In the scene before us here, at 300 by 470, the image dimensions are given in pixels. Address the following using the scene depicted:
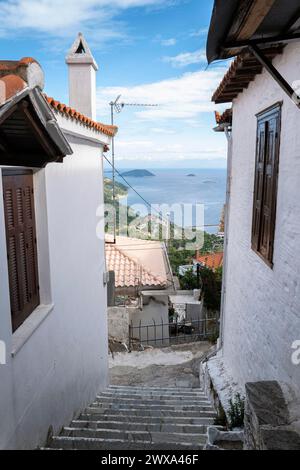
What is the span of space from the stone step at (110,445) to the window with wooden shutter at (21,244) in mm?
1439

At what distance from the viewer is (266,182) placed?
4902 millimetres

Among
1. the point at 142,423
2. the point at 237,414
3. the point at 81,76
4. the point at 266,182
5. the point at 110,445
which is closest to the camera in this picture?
the point at 110,445

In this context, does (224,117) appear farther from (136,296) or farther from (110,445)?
(136,296)

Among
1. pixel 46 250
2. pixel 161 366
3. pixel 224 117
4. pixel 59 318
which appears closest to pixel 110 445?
pixel 59 318

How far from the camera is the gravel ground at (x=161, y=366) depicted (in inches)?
362

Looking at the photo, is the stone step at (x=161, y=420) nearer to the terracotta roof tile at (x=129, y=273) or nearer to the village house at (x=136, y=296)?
the village house at (x=136, y=296)

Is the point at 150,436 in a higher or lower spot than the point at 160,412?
higher

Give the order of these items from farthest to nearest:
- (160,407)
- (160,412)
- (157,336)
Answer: (157,336) → (160,407) → (160,412)

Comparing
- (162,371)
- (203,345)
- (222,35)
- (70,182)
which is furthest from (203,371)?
(222,35)

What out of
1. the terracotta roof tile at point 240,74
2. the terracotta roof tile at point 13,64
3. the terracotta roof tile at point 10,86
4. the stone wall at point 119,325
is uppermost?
the terracotta roof tile at point 240,74

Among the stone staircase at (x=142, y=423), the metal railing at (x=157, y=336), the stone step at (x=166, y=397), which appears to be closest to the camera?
the stone staircase at (x=142, y=423)

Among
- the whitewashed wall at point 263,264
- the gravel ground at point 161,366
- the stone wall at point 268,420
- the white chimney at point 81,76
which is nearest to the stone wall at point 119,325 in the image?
the gravel ground at point 161,366

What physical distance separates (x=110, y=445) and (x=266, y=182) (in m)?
3.47
